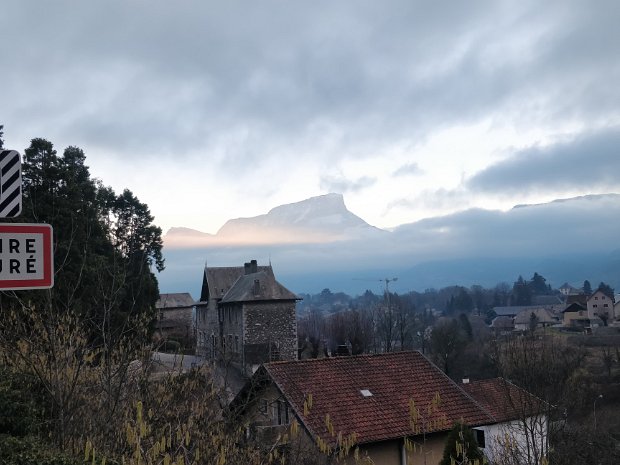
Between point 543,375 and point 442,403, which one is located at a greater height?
point 543,375

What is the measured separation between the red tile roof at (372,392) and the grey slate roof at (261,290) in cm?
2284

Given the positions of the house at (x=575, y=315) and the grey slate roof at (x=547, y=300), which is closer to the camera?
the house at (x=575, y=315)

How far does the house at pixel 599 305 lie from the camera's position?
334ft

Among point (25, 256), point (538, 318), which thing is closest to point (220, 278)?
point (25, 256)

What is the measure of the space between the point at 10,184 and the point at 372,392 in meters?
15.5

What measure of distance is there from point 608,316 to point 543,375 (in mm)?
97076

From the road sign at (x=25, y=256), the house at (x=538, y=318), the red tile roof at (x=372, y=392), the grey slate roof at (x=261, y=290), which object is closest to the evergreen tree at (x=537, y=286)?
the house at (x=538, y=318)

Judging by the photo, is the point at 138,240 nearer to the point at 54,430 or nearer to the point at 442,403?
the point at 442,403

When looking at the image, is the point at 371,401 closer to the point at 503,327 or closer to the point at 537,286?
the point at 503,327

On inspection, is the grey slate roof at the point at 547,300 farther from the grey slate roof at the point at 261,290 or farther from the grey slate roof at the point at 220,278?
the grey slate roof at the point at 261,290

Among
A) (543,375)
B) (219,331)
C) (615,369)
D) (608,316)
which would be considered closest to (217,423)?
(543,375)

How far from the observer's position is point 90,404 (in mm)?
7520

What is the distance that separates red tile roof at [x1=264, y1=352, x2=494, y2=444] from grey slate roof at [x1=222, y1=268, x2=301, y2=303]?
74.9 feet

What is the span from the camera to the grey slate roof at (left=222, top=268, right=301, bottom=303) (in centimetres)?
4272
